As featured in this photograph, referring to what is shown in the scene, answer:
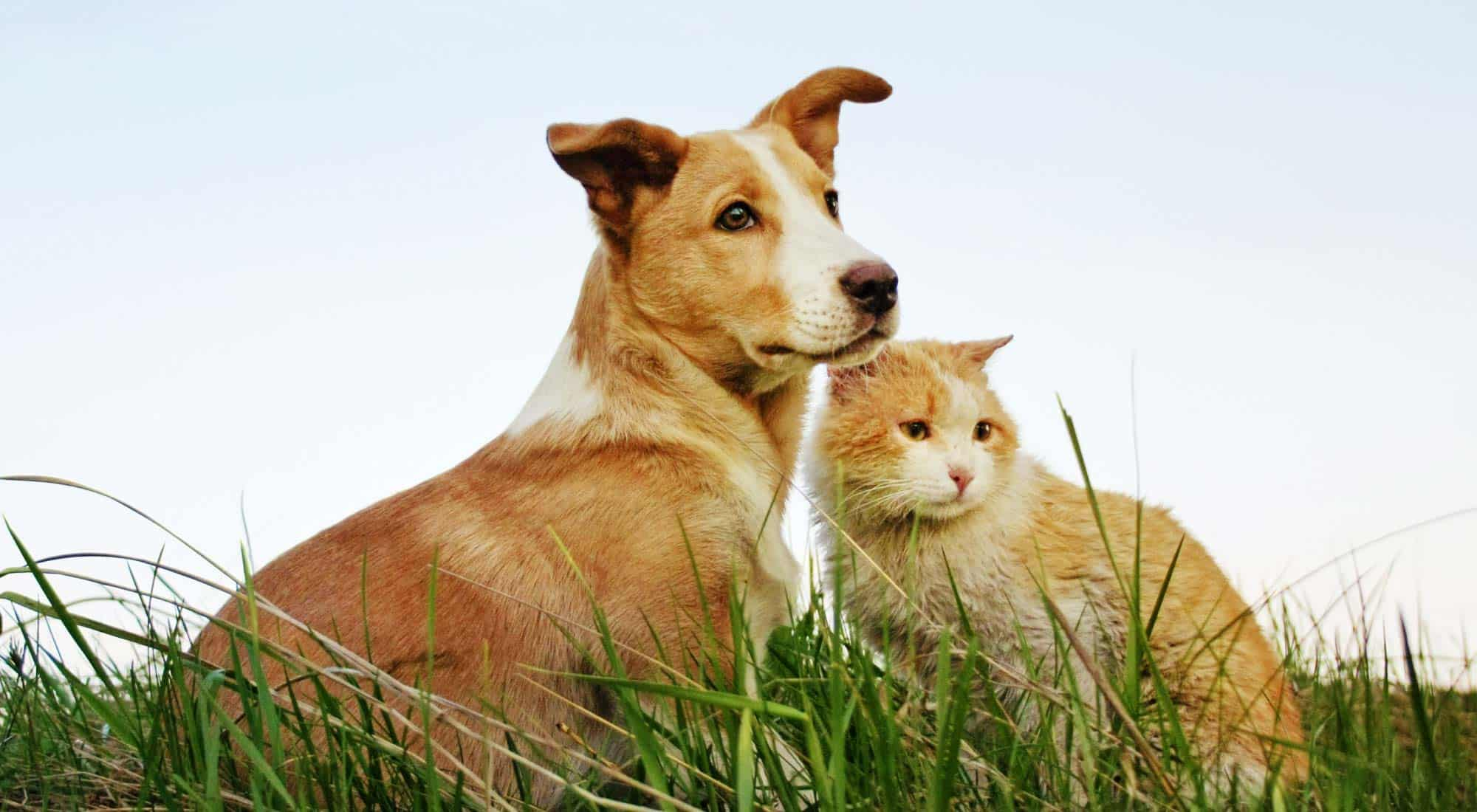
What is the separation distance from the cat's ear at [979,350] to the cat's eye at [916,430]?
44 cm

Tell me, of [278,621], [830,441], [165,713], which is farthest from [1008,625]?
[165,713]

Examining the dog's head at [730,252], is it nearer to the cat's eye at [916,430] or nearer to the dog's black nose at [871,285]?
the dog's black nose at [871,285]

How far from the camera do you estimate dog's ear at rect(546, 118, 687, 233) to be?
374 cm

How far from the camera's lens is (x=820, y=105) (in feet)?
14.7

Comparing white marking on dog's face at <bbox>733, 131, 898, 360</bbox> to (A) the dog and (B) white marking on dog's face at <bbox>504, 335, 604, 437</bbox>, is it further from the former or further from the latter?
(B) white marking on dog's face at <bbox>504, 335, 604, 437</bbox>

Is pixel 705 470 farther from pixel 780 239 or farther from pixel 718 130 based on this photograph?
pixel 718 130

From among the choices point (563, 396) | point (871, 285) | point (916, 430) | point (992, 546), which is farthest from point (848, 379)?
point (563, 396)

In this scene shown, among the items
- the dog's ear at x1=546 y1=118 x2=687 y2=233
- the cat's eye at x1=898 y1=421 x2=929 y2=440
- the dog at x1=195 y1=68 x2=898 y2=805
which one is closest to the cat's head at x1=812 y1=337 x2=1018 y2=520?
the cat's eye at x1=898 y1=421 x2=929 y2=440

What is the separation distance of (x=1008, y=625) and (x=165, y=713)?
2.51m

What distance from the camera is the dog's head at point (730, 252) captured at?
11.8ft

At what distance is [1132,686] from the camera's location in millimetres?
2834

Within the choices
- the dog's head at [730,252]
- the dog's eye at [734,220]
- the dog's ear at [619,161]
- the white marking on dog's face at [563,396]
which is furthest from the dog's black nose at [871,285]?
the white marking on dog's face at [563,396]

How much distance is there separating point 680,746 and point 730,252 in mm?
1574

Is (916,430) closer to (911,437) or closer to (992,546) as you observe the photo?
(911,437)
